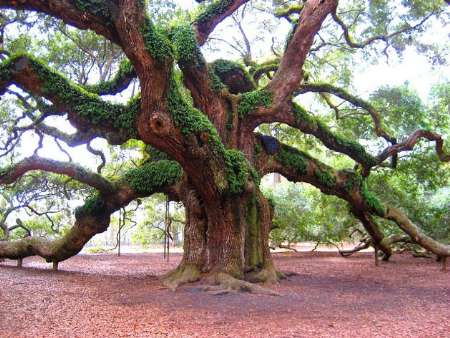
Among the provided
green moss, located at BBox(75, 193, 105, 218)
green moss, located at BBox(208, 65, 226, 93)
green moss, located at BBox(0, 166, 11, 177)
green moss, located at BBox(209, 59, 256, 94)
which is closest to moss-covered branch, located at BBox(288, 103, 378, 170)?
green moss, located at BBox(209, 59, 256, 94)

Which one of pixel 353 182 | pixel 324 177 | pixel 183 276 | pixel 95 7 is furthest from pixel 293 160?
pixel 95 7

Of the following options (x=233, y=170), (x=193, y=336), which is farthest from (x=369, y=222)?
(x=193, y=336)

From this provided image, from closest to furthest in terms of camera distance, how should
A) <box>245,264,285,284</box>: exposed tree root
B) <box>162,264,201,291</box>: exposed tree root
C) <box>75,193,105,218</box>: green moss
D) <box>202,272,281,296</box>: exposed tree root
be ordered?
<box>202,272,281,296</box>: exposed tree root
<box>162,264,201,291</box>: exposed tree root
<box>245,264,285,284</box>: exposed tree root
<box>75,193,105,218</box>: green moss

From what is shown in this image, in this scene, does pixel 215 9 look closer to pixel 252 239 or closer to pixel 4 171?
pixel 252 239

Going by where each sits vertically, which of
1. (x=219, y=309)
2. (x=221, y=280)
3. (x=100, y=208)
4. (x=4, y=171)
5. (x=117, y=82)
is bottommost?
(x=219, y=309)

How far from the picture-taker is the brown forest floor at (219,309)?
585 cm

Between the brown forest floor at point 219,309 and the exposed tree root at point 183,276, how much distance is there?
27cm

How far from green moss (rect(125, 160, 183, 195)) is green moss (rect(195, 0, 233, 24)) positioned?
3.53 meters

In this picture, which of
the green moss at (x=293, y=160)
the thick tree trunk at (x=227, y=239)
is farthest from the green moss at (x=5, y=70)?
the green moss at (x=293, y=160)

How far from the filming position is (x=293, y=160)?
12.5 m

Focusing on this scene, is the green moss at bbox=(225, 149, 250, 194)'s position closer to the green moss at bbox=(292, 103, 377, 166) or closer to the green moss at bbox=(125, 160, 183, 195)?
the green moss at bbox=(125, 160, 183, 195)

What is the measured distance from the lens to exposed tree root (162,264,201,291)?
9719 millimetres

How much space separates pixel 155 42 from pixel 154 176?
183 inches

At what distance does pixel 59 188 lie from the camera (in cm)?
1981
